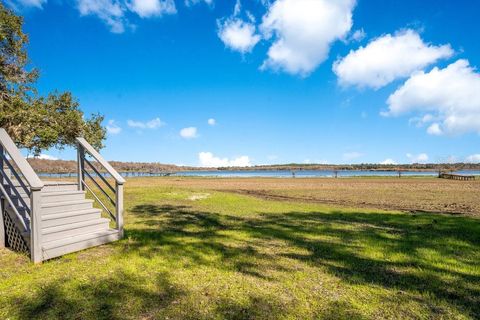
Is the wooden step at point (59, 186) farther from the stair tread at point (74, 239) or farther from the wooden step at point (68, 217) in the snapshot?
the stair tread at point (74, 239)

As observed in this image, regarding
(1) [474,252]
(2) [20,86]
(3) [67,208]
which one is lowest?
(1) [474,252]

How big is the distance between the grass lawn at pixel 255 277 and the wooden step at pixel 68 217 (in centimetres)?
88

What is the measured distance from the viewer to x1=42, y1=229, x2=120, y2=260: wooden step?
572 centimetres

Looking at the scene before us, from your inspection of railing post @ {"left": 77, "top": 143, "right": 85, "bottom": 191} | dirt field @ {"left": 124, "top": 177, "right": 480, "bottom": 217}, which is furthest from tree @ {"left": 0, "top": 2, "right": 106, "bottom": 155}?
dirt field @ {"left": 124, "top": 177, "right": 480, "bottom": 217}

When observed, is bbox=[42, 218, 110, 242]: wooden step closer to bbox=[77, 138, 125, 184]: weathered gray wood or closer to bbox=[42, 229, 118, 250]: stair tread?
bbox=[42, 229, 118, 250]: stair tread

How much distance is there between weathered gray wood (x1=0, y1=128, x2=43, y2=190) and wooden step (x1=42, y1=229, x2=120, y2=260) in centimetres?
143

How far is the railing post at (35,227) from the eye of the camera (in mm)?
5281

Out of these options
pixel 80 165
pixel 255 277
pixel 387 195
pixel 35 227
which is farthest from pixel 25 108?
pixel 387 195

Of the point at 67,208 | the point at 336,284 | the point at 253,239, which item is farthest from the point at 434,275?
the point at 67,208

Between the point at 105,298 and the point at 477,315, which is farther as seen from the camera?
the point at 105,298

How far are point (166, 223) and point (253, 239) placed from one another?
12.9 feet

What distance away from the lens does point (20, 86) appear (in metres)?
12.7

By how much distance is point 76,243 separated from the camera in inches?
247

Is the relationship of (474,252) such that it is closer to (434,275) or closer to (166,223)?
(434,275)
